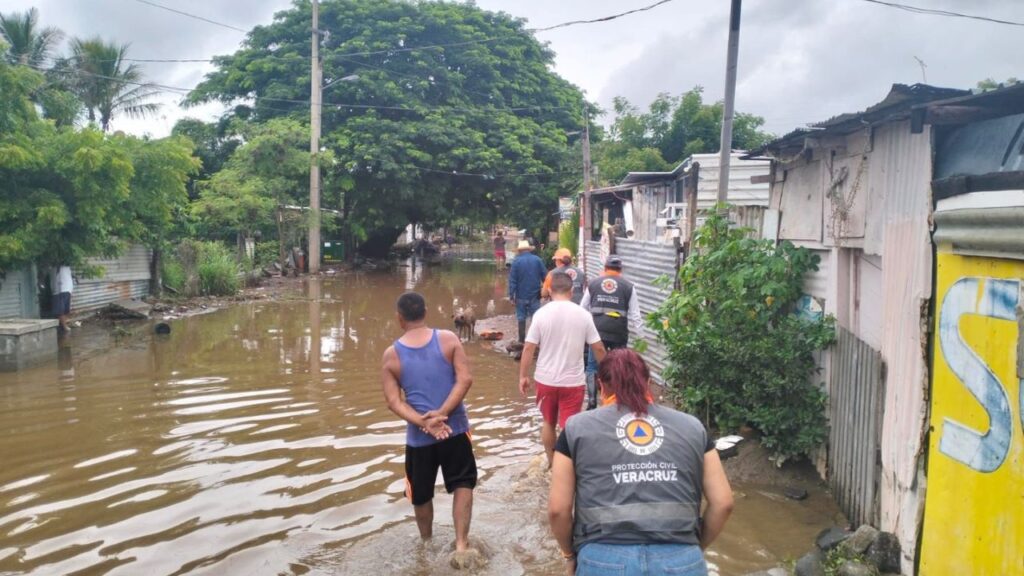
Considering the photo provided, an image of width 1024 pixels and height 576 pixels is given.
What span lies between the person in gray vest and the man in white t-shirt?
305 cm

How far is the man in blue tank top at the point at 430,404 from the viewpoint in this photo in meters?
A: 4.87

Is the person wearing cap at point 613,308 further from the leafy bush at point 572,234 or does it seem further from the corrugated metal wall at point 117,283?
the leafy bush at point 572,234

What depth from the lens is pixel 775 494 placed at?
6195 mm

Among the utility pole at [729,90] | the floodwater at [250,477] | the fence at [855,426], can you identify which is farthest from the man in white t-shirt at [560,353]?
the utility pole at [729,90]

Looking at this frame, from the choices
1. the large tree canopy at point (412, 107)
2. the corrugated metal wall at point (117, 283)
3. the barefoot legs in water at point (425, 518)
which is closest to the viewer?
the barefoot legs in water at point (425, 518)

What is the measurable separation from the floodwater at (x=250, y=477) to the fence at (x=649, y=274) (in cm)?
204

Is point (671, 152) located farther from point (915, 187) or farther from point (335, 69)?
point (915, 187)

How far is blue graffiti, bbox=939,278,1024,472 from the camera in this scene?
3488 mm

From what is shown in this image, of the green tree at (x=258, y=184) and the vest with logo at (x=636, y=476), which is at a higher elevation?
the green tree at (x=258, y=184)

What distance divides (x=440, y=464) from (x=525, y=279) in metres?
7.65

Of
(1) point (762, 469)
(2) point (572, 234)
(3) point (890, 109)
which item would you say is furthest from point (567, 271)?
(2) point (572, 234)

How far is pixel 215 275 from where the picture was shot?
21281 mm

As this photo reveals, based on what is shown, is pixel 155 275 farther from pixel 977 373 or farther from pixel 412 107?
pixel 977 373

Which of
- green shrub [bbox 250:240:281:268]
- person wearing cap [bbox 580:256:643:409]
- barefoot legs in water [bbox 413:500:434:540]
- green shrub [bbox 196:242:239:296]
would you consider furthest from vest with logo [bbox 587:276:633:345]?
green shrub [bbox 250:240:281:268]
